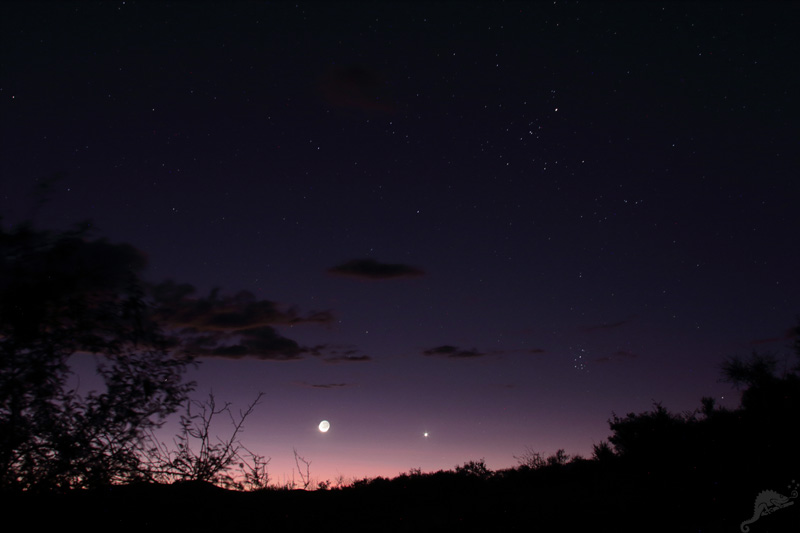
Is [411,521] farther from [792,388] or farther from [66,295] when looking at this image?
[792,388]

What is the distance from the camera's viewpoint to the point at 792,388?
25609 millimetres

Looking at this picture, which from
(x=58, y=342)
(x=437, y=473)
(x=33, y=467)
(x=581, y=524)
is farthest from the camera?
(x=437, y=473)

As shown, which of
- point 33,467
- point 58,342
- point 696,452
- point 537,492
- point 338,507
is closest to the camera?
point 33,467

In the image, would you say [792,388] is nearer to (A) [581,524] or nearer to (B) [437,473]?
(B) [437,473]

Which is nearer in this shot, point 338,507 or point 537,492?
point 338,507

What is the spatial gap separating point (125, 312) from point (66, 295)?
979 mm

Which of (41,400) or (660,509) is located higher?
(41,400)

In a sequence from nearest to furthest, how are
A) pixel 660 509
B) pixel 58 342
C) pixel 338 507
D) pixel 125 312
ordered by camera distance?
pixel 58 342 → pixel 125 312 → pixel 660 509 → pixel 338 507

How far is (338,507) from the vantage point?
47.7ft

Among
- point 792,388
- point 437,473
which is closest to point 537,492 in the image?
point 437,473

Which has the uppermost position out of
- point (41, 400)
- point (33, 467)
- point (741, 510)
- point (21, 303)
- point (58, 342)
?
point (21, 303)

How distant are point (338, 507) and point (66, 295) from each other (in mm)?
9907

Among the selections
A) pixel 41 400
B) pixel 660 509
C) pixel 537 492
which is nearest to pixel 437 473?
pixel 537 492

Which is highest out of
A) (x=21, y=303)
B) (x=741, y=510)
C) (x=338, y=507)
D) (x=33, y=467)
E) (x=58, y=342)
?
(x=21, y=303)
